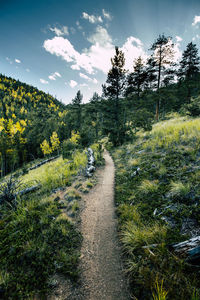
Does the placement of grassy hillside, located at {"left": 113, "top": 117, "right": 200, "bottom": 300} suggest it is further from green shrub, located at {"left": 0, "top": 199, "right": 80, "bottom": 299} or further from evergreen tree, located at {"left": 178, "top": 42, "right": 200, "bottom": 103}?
evergreen tree, located at {"left": 178, "top": 42, "right": 200, "bottom": 103}

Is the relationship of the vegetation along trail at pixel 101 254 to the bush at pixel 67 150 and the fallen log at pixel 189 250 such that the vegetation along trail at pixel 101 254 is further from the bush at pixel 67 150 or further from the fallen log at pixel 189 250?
the bush at pixel 67 150

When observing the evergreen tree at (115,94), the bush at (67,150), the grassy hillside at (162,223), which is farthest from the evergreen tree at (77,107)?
the grassy hillside at (162,223)

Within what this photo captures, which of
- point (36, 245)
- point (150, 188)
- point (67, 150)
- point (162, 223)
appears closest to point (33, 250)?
point (36, 245)

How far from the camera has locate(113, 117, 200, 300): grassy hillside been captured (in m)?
2.15

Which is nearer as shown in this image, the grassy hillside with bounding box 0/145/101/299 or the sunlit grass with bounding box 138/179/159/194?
the grassy hillside with bounding box 0/145/101/299

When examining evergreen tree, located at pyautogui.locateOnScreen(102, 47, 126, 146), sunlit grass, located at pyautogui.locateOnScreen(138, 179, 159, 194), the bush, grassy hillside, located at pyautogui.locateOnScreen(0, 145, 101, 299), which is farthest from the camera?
evergreen tree, located at pyautogui.locateOnScreen(102, 47, 126, 146)

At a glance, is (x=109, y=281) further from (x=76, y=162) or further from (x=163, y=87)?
(x=163, y=87)

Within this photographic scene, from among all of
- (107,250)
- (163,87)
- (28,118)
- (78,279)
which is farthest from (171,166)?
(28,118)

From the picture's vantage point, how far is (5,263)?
2.72 metres

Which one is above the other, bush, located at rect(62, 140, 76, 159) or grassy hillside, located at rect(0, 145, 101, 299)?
bush, located at rect(62, 140, 76, 159)


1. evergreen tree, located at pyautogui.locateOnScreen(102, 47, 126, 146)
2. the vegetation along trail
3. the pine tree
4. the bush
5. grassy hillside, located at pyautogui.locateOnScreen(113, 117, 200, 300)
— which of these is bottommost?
the vegetation along trail

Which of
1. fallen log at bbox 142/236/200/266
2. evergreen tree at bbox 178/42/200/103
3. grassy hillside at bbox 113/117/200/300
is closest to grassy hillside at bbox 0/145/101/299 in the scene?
grassy hillside at bbox 113/117/200/300

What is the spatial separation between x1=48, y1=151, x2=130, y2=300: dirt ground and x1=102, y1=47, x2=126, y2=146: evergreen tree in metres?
12.6

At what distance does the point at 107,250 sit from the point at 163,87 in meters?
21.9
